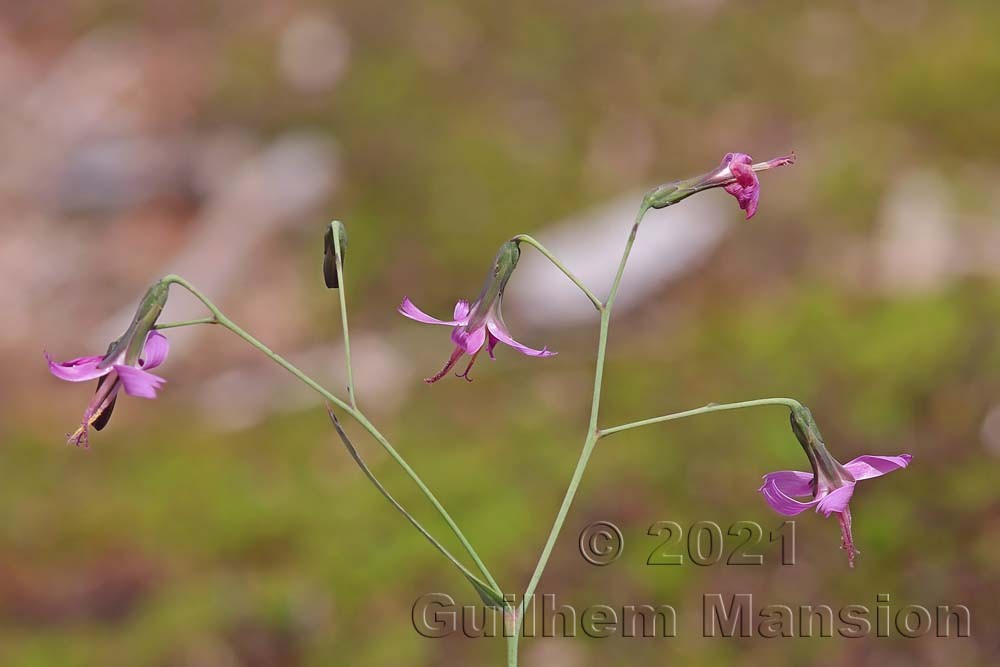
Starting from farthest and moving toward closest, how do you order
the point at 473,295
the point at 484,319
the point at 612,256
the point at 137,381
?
1. the point at 473,295
2. the point at 612,256
3. the point at 484,319
4. the point at 137,381

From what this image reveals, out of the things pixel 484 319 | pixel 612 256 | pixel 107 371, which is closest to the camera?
pixel 107 371

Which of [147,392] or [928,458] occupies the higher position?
[147,392]

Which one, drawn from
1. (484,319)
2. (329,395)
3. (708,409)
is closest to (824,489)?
(708,409)

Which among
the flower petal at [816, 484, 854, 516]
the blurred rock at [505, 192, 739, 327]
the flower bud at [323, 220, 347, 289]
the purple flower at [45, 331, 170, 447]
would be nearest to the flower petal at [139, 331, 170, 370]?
the purple flower at [45, 331, 170, 447]

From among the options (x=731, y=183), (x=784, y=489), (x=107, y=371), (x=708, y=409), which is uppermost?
(x=731, y=183)

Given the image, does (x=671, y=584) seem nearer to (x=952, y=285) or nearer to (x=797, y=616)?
(x=797, y=616)

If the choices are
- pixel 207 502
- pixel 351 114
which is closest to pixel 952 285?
pixel 207 502

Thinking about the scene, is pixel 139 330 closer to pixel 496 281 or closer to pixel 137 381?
pixel 137 381
